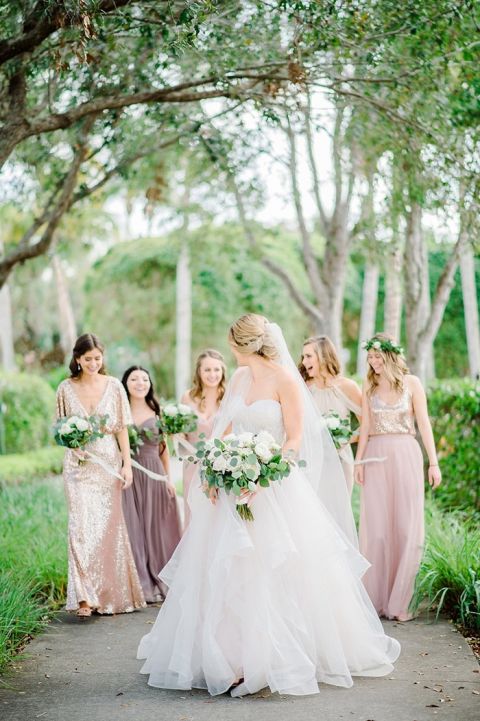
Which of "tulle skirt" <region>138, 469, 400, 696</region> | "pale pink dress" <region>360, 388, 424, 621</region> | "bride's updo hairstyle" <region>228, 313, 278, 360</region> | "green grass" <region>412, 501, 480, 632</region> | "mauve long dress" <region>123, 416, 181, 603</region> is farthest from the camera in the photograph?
"mauve long dress" <region>123, 416, 181, 603</region>

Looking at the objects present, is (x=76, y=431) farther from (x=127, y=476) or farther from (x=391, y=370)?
(x=391, y=370)

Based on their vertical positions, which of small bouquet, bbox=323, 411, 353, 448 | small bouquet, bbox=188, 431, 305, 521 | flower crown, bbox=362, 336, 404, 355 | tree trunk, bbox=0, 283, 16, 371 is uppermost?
tree trunk, bbox=0, 283, 16, 371

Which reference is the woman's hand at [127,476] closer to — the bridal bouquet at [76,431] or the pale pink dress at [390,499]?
the bridal bouquet at [76,431]

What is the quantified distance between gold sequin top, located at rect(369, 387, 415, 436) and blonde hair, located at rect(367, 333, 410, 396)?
7 centimetres

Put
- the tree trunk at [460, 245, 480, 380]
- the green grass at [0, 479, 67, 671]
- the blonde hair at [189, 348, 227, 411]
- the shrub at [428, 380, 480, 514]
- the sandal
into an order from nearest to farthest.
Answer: the green grass at [0, 479, 67, 671], the sandal, the blonde hair at [189, 348, 227, 411], the shrub at [428, 380, 480, 514], the tree trunk at [460, 245, 480, 380]

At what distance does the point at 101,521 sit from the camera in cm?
751

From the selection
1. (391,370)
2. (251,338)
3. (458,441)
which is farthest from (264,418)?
(458,441)

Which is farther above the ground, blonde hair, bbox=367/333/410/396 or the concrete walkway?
blonde hair, bbox=367/333/410/396

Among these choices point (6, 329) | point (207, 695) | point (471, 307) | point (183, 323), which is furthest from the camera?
point (6, 329)

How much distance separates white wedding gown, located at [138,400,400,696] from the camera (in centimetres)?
518

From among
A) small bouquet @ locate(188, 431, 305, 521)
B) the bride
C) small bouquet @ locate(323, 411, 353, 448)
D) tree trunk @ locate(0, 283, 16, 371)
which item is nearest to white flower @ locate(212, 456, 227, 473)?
small bouquet @ locate(188, 431, 305, 521)

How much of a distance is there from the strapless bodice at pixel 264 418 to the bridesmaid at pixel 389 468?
2.01 meters

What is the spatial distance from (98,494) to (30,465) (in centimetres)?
826

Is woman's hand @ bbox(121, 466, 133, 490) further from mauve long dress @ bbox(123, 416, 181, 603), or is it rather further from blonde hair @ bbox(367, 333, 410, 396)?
blonde hair @ bbox(367, 333, 410, 396)
